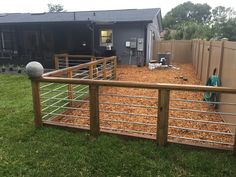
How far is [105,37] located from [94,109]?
35.0 feet

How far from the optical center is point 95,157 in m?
2.94

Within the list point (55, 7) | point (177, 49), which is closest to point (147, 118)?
point (177, 49)

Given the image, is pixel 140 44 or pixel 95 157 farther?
pixel 140 44

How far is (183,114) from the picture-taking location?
474cm

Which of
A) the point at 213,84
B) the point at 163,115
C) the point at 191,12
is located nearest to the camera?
the point at 163,115

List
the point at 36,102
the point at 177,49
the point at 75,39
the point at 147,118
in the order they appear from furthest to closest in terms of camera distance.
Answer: the point at 177,49, the point at 75,39, the point at 147,118, the point at 36,102

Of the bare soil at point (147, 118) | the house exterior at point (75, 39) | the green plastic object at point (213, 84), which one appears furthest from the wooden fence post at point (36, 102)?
the house exterior at point (75, 39)

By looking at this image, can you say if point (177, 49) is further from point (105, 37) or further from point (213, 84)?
point (213, 84)

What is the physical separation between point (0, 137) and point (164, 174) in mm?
2523

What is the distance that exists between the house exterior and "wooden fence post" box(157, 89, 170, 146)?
9125 millimetres

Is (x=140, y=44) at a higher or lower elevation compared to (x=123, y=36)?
lower

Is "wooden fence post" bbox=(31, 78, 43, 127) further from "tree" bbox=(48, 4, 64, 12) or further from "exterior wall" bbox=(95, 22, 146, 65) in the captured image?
"tree" bbox=(48, 4, 64, 12)

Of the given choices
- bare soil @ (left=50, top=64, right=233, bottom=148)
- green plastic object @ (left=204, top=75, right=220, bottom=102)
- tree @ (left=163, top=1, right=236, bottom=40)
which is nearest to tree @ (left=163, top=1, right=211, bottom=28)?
tree @ (left=163, top=1, right=236, bottom=40)

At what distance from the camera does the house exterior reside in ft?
40.7
